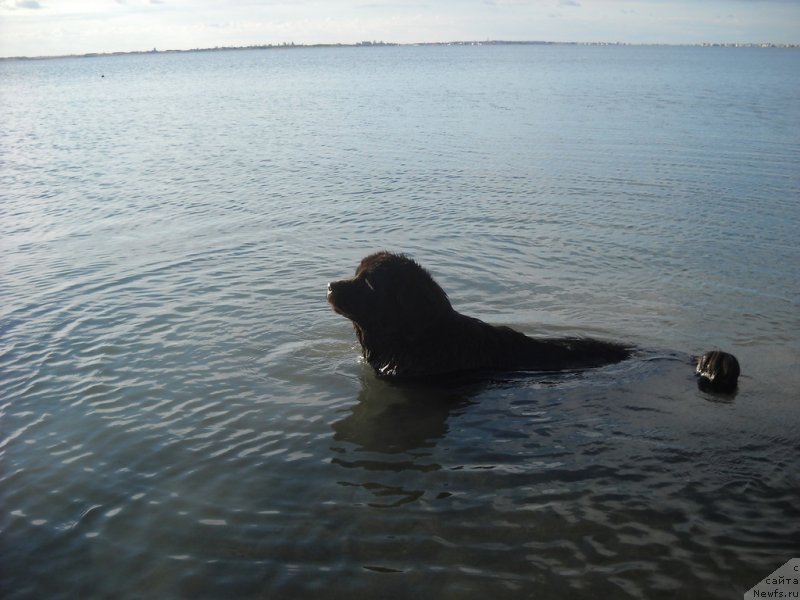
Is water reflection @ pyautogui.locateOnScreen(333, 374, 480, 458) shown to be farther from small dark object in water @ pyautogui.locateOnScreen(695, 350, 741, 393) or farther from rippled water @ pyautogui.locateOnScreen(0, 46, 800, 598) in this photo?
small dark object in water @ pyautogui.locateOnScreen(695, 350, 741, 393)

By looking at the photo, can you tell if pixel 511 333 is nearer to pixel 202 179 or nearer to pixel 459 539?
pixel 459 539

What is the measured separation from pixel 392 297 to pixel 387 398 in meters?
1.12

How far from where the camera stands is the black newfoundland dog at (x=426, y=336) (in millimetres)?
7836

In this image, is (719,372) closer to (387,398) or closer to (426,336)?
(426,336)

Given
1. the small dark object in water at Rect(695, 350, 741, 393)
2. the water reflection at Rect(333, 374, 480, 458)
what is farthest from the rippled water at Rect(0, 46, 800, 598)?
the small dark object in water at Rect(695, 350, 741, 393)

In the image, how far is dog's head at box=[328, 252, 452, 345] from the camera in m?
7.81

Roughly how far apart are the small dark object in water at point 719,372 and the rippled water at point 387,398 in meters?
0.22

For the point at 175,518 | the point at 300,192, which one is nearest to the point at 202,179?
the point at 300,192

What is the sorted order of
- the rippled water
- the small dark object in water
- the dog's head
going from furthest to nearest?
the dog's head < the small dark object in water < the rippled water

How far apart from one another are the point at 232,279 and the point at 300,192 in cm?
766

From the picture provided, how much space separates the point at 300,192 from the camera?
63.2 feet

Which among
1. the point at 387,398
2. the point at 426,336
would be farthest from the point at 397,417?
the point at 426,336

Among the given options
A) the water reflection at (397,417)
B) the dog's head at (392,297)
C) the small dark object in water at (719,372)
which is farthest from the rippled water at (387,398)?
the dog's head at (392,297)

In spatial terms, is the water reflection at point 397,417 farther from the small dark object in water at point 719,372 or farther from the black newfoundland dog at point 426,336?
the small dark object in water at point 719,372
